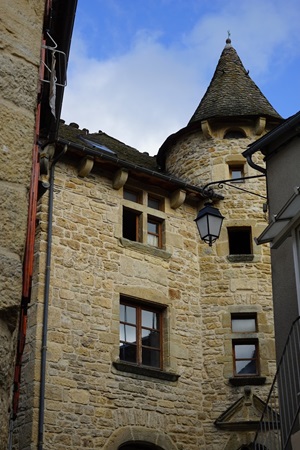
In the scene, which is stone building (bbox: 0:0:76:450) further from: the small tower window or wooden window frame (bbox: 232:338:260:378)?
the small tower window

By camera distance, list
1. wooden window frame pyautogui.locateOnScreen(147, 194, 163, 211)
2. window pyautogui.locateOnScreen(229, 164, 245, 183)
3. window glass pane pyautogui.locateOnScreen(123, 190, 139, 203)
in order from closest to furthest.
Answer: window glass pane pyautogui.locateOnScreen(123, 190, 139, 203) → wooden window frame pyautogui.locateOnScreen(147, 194, 163, 211) → window pyautogui.locateOnScreen(229, 164, 245, 183)

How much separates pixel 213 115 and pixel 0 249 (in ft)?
50.7

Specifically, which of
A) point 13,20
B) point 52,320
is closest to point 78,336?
point 52,320

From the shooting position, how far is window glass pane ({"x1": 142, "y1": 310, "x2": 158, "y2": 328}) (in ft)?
49.9

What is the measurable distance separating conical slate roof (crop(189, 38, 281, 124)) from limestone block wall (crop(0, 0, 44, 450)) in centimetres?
1487

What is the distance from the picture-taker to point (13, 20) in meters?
2.85

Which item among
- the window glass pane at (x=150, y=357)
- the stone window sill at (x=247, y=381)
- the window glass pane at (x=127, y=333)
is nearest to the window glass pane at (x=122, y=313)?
the window glass pane at (x=127, y=333)

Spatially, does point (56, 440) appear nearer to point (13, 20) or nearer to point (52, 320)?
point (52, 320)

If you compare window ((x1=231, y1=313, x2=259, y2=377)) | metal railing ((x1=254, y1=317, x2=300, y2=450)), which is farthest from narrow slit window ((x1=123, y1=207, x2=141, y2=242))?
metal railing ((x1=254, y1=317, x2=300, y2=450))

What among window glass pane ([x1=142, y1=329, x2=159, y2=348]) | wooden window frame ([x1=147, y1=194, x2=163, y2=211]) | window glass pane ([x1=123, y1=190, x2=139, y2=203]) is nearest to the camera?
window glass pane ([x1=142, y1=329, x2=159, y2=348])

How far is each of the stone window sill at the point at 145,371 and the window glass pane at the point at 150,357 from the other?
0.25 m

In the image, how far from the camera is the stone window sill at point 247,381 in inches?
594

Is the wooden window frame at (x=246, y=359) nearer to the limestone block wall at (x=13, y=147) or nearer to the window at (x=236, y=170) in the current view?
the window at (x=236, y=170)

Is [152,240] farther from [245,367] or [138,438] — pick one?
[138,438]
